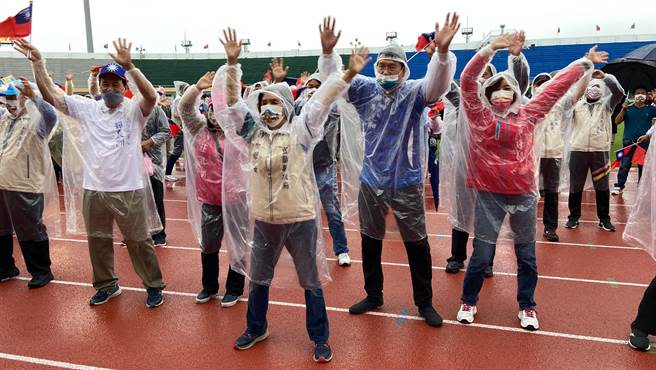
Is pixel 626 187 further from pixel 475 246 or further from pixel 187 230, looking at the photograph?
pixel 187 230

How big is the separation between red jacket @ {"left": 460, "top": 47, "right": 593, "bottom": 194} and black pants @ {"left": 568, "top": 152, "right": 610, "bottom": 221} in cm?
305

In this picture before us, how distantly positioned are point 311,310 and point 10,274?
354 centimetres

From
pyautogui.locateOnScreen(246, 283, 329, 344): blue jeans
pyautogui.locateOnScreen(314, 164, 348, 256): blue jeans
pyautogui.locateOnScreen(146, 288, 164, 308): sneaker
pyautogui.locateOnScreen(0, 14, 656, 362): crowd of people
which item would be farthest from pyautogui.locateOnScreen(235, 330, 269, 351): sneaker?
pyautogui.locateOnScreen(314, 164, 348, 256): blue jeans

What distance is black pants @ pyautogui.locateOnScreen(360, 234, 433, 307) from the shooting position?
141 inches

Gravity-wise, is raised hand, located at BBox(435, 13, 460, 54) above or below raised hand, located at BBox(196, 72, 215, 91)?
above

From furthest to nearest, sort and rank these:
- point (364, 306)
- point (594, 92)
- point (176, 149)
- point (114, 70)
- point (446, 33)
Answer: point (176, 149)
point (594, 92)
point (364, 306)
point (114, 70)
point (446, 33)

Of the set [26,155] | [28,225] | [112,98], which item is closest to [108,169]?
[112,98]

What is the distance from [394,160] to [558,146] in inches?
126

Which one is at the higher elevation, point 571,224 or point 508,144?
point 508,144

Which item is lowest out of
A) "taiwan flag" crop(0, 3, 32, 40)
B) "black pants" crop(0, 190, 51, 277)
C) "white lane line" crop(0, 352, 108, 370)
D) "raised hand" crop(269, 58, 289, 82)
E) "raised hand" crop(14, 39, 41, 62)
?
"white lane line" crop(0, 352, 108, 370)

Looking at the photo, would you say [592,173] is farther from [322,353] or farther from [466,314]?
[322,353]

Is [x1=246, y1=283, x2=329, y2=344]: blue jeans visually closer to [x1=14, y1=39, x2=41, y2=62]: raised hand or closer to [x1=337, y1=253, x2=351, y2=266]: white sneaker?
[x1=337, y1=253, x2=351, y2=266]: white sneaker

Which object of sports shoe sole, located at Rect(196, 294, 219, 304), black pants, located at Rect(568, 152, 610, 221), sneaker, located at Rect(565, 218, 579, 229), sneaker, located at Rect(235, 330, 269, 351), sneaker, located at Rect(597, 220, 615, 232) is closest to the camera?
sneaker, located at Rect(235, 330, 269, 351)

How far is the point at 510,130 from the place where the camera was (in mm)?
3352
